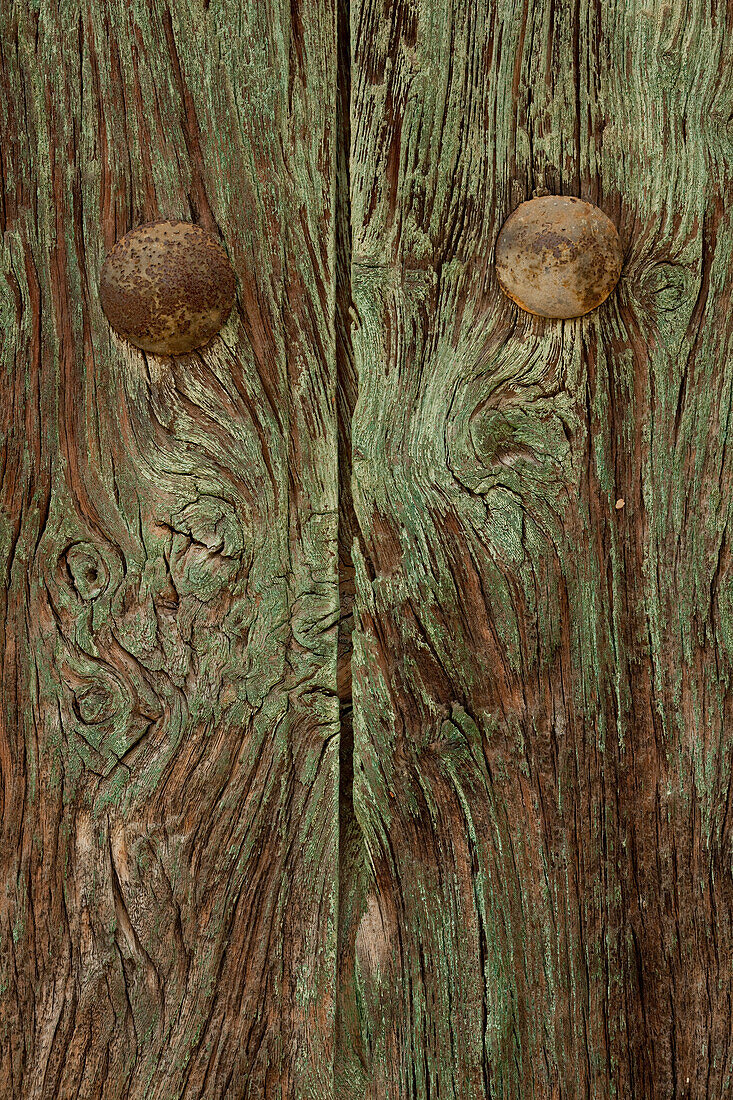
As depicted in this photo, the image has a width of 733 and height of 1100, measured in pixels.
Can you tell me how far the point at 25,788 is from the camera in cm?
99

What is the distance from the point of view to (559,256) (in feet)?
3.07

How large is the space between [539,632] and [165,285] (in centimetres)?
66

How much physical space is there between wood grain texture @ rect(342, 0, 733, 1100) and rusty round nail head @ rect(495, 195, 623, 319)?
3 cm

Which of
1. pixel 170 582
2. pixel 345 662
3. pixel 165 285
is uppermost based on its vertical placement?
pixel 165 285

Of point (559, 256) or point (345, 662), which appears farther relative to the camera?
point (345, 662)

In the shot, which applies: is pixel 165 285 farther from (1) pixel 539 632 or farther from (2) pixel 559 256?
(1) pixel 539 632

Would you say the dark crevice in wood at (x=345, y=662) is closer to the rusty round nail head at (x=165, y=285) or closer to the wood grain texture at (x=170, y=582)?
the wood grain texture at (x=170, y=582)

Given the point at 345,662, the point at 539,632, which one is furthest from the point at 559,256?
the point at 345,662

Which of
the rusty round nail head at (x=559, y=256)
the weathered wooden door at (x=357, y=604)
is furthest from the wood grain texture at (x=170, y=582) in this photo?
the rusty round nail head at (x=559, y=256)

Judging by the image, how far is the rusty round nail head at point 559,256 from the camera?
36.9 inches

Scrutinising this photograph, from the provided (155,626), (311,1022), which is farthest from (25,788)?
(311,1022)

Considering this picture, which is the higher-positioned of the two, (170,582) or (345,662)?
(170,582)

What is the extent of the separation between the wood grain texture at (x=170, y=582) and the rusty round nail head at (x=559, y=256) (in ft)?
0.80

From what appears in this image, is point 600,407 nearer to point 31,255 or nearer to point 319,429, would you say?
point 319,429
